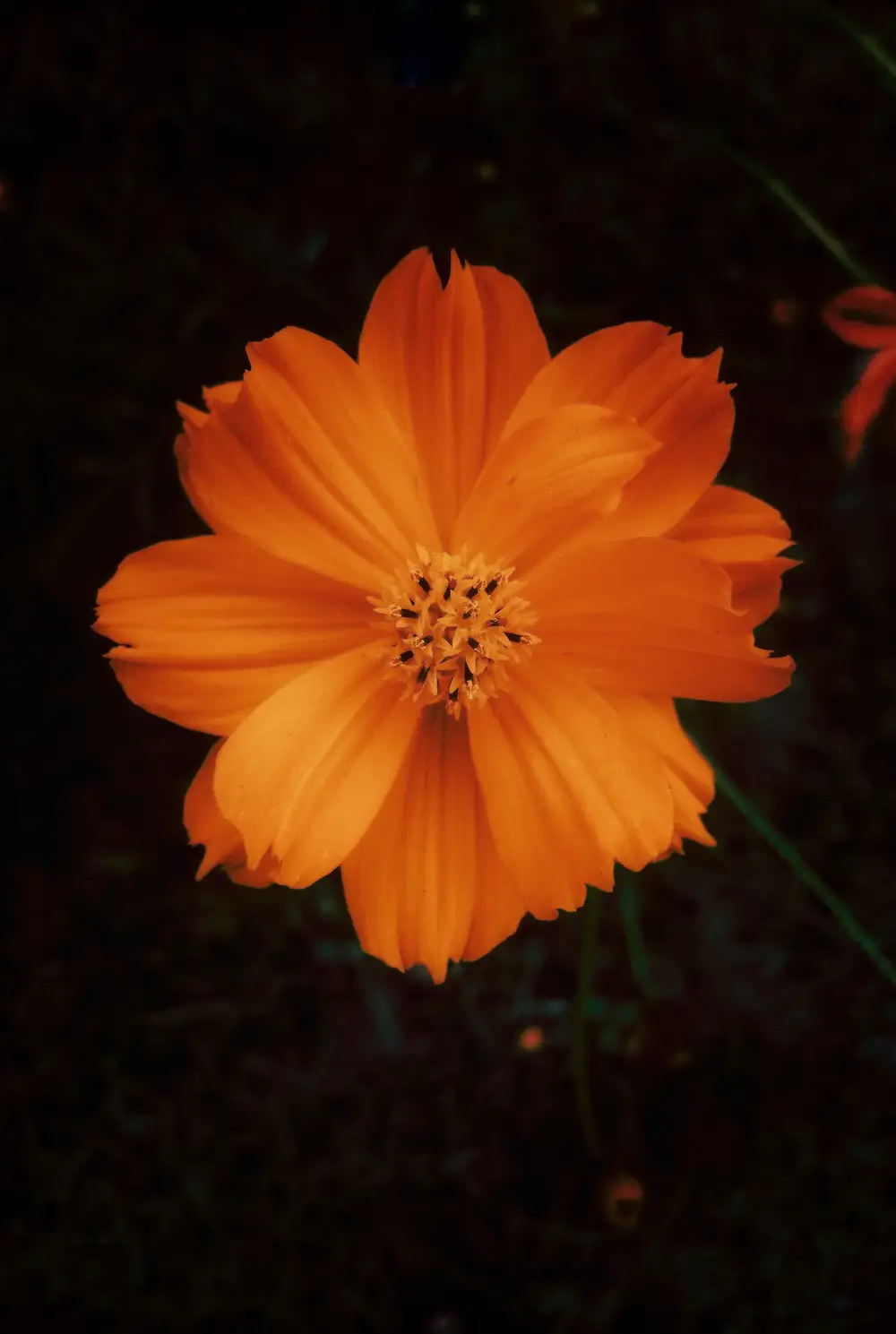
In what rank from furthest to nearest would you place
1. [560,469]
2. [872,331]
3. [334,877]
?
[334,877] < [872,331] < [560,469]

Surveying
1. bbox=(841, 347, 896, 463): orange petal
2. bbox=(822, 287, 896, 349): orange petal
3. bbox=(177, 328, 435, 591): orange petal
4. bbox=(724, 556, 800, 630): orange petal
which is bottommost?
bbox=(724, 556, 800, 630): orange petal

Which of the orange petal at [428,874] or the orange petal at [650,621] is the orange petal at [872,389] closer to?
the orange petal at [650,621]

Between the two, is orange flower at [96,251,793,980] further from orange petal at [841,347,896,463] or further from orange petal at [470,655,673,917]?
orange petal at [841,347,896,463]

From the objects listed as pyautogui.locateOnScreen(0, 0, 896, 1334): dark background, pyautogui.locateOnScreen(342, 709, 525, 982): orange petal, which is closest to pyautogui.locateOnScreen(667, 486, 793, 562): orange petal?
pyautogui.locateOnScreen(342, 709, 525, 982): orange petal

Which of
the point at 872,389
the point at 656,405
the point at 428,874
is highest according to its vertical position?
the point at 872,389

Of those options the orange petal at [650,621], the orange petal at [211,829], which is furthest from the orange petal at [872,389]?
the orange petal at [211,829]

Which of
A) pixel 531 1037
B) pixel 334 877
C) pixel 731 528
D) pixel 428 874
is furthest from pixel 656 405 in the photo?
pixel 531 1037

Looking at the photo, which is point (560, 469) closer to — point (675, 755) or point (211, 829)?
point (675, 755)
